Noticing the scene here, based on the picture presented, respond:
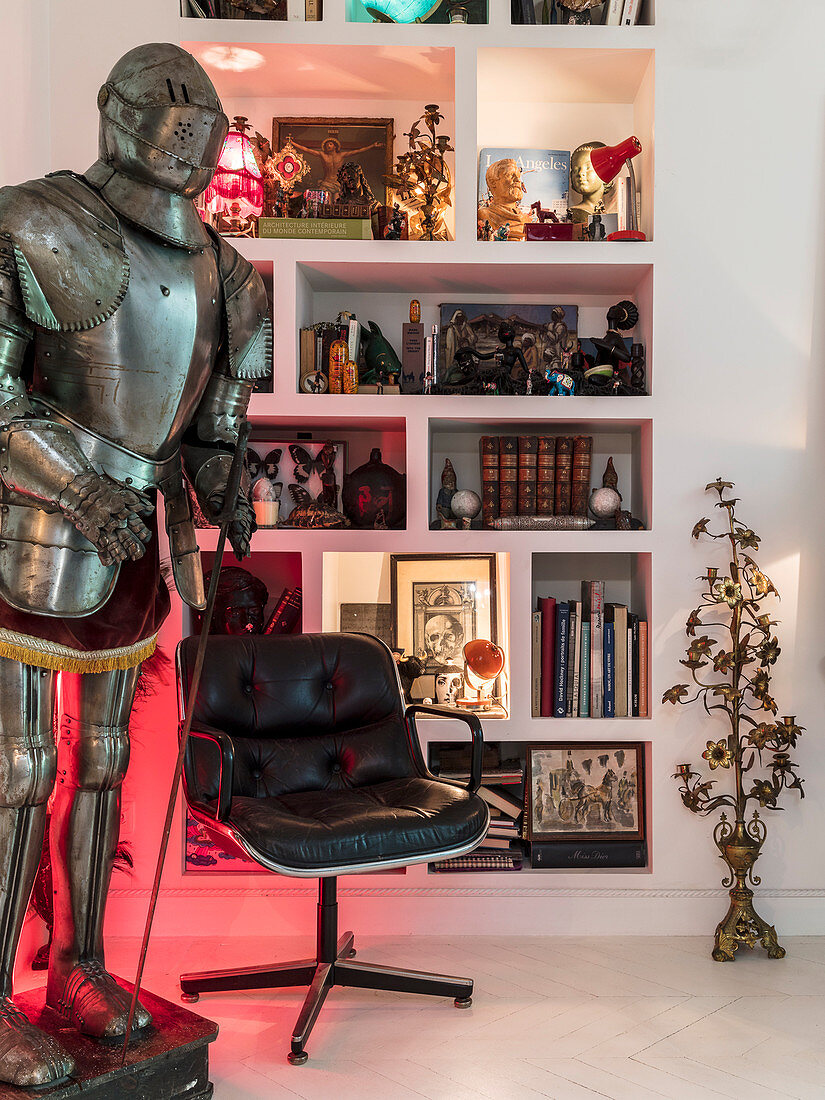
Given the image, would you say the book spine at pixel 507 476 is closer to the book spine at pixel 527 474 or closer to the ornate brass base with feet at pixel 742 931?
the book spine at pixel 527 474

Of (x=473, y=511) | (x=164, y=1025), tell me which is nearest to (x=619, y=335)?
(x=473, y=511)

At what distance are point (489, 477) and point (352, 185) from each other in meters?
1.03

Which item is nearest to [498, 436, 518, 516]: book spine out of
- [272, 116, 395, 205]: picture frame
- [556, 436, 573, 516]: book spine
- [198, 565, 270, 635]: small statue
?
[556, 436, 573, 516]: book spine

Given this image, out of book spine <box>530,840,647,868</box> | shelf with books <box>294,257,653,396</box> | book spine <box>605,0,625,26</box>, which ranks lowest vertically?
book spine <box>530,840,647,868</box>

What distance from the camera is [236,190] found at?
3.19 meters

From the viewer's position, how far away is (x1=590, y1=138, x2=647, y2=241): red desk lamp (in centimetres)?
320

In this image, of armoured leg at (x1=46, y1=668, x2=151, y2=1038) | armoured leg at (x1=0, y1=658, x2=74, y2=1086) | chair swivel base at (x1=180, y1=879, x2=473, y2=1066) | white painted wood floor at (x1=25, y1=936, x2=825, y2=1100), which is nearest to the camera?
armoured leg at (x1=0, y1=658, x2=74, y2=1086)

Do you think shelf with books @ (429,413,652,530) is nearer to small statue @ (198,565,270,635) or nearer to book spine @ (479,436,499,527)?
book spine @ (479,436,499,527)

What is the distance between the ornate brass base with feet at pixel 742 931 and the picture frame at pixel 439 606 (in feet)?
3.57

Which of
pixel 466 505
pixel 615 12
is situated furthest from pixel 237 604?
pixel 615 12

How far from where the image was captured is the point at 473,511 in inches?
130

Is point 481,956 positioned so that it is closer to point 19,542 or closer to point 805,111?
point 19,542

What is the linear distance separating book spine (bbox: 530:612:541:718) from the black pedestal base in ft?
5.08

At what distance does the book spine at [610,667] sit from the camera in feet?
10.7
